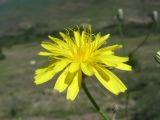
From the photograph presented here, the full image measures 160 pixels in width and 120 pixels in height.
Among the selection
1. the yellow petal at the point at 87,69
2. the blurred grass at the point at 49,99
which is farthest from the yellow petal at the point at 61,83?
the blurred grass at the point at 49,99

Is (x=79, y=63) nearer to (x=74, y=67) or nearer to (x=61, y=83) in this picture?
(x=74, y=67)

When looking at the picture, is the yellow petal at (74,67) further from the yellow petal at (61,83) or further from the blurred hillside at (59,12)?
the blurred hillside at (59,12)

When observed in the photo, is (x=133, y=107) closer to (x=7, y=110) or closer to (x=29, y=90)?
(x=7, y=110)

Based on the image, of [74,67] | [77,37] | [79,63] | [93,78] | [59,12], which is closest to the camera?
[74,67]

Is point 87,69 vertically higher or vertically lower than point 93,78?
higher

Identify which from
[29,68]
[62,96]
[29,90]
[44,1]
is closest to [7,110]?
[62,96]

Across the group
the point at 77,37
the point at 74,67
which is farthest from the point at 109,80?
the point at 77,37
